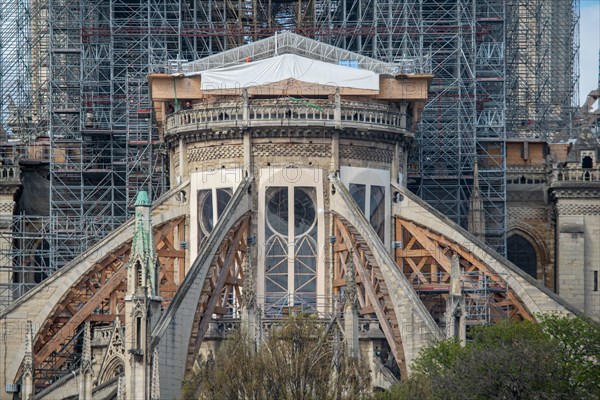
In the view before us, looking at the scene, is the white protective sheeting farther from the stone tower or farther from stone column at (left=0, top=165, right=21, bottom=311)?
the stone tower

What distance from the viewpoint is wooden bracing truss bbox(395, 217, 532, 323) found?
91125 millimetres

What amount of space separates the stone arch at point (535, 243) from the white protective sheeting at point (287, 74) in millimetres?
13384

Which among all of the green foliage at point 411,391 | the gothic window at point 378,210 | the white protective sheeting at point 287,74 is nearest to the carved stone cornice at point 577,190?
the gothic window at point 378,210

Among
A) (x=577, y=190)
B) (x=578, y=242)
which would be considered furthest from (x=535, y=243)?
(x=577, y=190)

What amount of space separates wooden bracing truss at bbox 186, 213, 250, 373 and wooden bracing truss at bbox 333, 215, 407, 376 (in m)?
3.35

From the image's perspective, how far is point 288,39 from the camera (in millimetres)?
96500

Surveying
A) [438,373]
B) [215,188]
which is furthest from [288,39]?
[438,373]

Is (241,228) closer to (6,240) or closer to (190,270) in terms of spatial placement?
(190,270)

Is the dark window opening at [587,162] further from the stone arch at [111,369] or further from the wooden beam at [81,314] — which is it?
the stone arch at [111,369]

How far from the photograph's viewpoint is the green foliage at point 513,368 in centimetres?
7519

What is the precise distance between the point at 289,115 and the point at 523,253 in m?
16.9

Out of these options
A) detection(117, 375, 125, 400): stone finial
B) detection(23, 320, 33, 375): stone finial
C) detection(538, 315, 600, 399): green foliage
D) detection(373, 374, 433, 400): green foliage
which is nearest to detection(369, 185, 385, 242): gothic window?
detection(538, 315, 600, 399): green foliage

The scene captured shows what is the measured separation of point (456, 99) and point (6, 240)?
61.2ft

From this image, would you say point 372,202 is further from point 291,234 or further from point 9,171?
point 9,171
